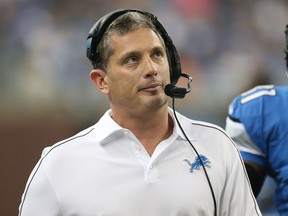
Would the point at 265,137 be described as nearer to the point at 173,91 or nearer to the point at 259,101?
the point at 259,101

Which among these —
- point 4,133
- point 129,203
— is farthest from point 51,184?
point 4,133

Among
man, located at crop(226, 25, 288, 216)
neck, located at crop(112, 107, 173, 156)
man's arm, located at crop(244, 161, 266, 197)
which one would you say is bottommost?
man's arm, located at crop(244, 161, 266, 197)

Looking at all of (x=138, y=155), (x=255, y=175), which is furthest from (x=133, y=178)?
(x=255, y=175)

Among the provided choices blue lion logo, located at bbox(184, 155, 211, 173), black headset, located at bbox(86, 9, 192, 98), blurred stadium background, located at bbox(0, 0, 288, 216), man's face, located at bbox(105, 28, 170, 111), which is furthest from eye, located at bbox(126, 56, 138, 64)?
blurred stadium background, located at bbox(0, 0, 288, 216)

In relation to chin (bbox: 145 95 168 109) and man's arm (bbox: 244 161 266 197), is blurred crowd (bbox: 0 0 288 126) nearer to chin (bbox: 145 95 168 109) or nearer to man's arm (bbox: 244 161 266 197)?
man's arm (bbox: 244 161 266 197)

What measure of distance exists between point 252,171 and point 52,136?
7.14 feet

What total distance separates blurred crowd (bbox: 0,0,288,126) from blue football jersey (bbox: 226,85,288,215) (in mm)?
2279

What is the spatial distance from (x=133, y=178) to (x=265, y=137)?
3.07ft

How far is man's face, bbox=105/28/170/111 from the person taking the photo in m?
2.04

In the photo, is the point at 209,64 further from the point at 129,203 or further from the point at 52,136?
the point at 129,203

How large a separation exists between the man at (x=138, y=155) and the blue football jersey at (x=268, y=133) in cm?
68

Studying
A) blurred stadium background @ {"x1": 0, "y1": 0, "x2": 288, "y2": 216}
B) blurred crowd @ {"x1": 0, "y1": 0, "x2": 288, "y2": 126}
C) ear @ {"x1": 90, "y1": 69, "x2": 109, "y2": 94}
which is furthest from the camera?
blurred crowd @ {"x1": 0, "y1": 0, "x2": 288, "y2": 126}

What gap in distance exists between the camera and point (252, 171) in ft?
9.14

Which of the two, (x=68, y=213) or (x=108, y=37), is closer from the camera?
(x=68, y=213)
